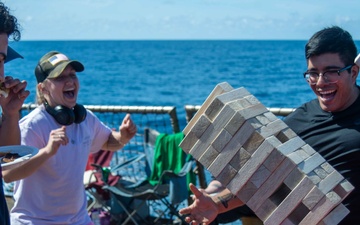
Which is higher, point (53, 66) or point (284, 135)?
point (284, 135)

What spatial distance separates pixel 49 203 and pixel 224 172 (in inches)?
67.7

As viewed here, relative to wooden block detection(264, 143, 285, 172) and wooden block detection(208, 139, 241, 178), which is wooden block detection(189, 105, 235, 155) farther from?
wooden block detection(264, 143, 285, 172)

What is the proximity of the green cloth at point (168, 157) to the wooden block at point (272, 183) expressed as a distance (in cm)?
394

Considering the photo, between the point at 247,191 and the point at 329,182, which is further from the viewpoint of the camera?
the point at 247,191

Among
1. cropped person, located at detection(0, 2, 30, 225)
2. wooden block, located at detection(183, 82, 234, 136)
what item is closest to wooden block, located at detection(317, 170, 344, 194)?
wooden block, located at detection(183, 82, 234, 136)

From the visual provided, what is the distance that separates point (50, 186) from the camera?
13.6 ft

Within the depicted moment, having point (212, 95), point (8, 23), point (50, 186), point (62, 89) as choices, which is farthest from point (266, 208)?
point (62, 89)

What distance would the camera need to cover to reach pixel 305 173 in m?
2.63

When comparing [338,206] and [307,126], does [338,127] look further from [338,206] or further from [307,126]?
[338,206]

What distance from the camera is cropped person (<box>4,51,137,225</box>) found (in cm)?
408

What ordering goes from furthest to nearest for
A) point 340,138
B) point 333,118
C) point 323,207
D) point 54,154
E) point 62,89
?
1. point 62,89
2. point 54,154
3. point 333,118
4. point 340,138
5. point 323,207

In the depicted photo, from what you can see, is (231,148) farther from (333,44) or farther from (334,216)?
(333,44)

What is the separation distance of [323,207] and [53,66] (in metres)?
2.44

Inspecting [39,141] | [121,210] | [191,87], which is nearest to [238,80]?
[191,87]
